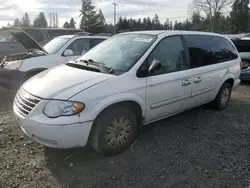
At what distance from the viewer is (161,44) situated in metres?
4.03

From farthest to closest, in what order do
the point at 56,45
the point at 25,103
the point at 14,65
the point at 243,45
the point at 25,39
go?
the point at 243,45, the point at 56,45, the point at 25,39, the point at 14,65, the point at 25,103

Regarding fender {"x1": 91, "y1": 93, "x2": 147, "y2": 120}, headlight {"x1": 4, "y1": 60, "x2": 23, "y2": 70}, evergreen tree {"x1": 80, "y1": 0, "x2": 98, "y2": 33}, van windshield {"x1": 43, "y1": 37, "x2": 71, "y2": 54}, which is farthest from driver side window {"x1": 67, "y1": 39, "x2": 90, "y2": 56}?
evergreen tree {"x1": 80, "y1": 0, "x2": 98, "y2": 33}

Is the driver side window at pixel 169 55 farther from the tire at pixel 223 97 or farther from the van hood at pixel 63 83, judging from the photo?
the tire at pixel 223 97

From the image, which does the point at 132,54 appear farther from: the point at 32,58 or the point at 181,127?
the point at 32,58

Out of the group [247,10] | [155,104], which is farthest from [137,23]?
[155,104]

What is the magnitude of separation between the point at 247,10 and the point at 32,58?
71491 mm

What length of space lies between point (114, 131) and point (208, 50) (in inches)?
107

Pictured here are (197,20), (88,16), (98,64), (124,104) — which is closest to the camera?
(124,104)

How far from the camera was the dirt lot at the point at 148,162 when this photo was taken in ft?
9.82

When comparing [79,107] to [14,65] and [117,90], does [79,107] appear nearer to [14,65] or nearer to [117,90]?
[117,90]

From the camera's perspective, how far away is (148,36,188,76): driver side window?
154 inches

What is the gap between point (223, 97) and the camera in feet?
18.2

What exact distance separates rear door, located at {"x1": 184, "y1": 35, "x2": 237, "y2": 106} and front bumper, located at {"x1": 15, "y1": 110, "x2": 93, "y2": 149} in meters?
2.30

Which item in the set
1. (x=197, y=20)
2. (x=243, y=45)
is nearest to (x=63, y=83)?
(x=243, y=45)
